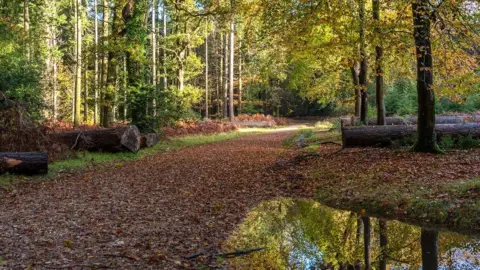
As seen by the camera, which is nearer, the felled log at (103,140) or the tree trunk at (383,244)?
the tree trunk at (383,244)

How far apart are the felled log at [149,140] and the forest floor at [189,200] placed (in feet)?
12.5

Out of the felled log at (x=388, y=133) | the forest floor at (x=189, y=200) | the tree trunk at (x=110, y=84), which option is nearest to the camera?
the forest floor at (x=189, y=200)

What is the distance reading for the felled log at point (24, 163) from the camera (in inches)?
404

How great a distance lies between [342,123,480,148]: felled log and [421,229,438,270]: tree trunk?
7607 millimetres

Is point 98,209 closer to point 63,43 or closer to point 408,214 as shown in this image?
point 408,214

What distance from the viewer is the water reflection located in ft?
16.4

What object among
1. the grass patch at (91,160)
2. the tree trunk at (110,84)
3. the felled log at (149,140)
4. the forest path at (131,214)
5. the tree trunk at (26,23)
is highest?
the tree trunk at (26,23)

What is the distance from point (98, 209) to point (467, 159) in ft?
29.6

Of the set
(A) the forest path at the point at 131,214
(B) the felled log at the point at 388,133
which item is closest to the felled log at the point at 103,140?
(A) the forest path at the point at 131,214

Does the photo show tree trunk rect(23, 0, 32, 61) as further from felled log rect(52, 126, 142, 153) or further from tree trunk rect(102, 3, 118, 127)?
felled log rect(52, 126, 142, 153)

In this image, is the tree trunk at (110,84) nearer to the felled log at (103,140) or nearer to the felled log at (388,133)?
the felled log at (103,140)

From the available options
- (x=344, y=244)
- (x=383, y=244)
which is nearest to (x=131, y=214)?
(x=344, y=244)

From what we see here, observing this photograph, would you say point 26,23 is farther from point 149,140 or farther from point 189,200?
point 189,200

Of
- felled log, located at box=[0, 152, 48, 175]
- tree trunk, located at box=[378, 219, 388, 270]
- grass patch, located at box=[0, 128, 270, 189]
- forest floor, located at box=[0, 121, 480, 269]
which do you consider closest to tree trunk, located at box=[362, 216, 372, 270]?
tree trunk, located at box=[378, 219, 388, 270]
